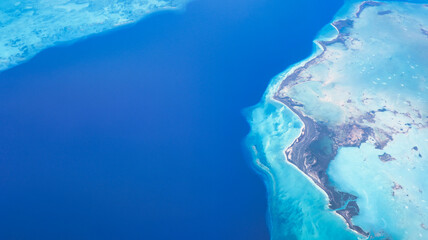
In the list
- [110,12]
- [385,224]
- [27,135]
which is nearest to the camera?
[385,224]

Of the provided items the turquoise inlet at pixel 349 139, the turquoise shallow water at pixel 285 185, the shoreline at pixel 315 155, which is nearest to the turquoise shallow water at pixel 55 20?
the shoreline at pixel 315 155

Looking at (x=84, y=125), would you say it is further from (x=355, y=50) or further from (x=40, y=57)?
(x=355, y=50)

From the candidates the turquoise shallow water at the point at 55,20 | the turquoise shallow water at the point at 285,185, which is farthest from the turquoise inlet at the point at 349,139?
the turquoise shallow water at the point at 55,20

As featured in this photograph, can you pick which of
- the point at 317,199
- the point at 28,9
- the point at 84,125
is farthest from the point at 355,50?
the point at 28,9

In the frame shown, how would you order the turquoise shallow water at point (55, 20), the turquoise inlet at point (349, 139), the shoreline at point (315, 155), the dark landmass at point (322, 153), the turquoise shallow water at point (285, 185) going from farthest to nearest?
1. the turquoise shallow water at point (55, 20)
2. the dark landmass at point (322, 153)
3. the shoreline at point (315, 155)
4. the turquoise inlet at point (349, 139)
5. the turquoise shallow water at point (285, 185)

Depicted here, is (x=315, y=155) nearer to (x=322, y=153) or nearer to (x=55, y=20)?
(x=322, y=153)

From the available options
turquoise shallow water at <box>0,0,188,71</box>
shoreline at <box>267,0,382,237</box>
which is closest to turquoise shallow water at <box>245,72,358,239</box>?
shoreline at <box>267,0,382,237</box>

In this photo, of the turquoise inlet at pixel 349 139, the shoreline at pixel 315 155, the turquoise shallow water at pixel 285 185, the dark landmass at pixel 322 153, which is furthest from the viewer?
the dark landmass at pixel 322 153

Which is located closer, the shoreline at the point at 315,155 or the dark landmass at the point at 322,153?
the shoreline at the point at 315,155

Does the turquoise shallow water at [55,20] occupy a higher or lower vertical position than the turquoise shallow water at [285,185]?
higher

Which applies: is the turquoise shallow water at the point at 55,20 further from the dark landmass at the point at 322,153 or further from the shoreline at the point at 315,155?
the dark landmass at the point at 322,153

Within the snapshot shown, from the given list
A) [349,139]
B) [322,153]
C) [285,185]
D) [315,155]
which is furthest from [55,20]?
[349,139]
